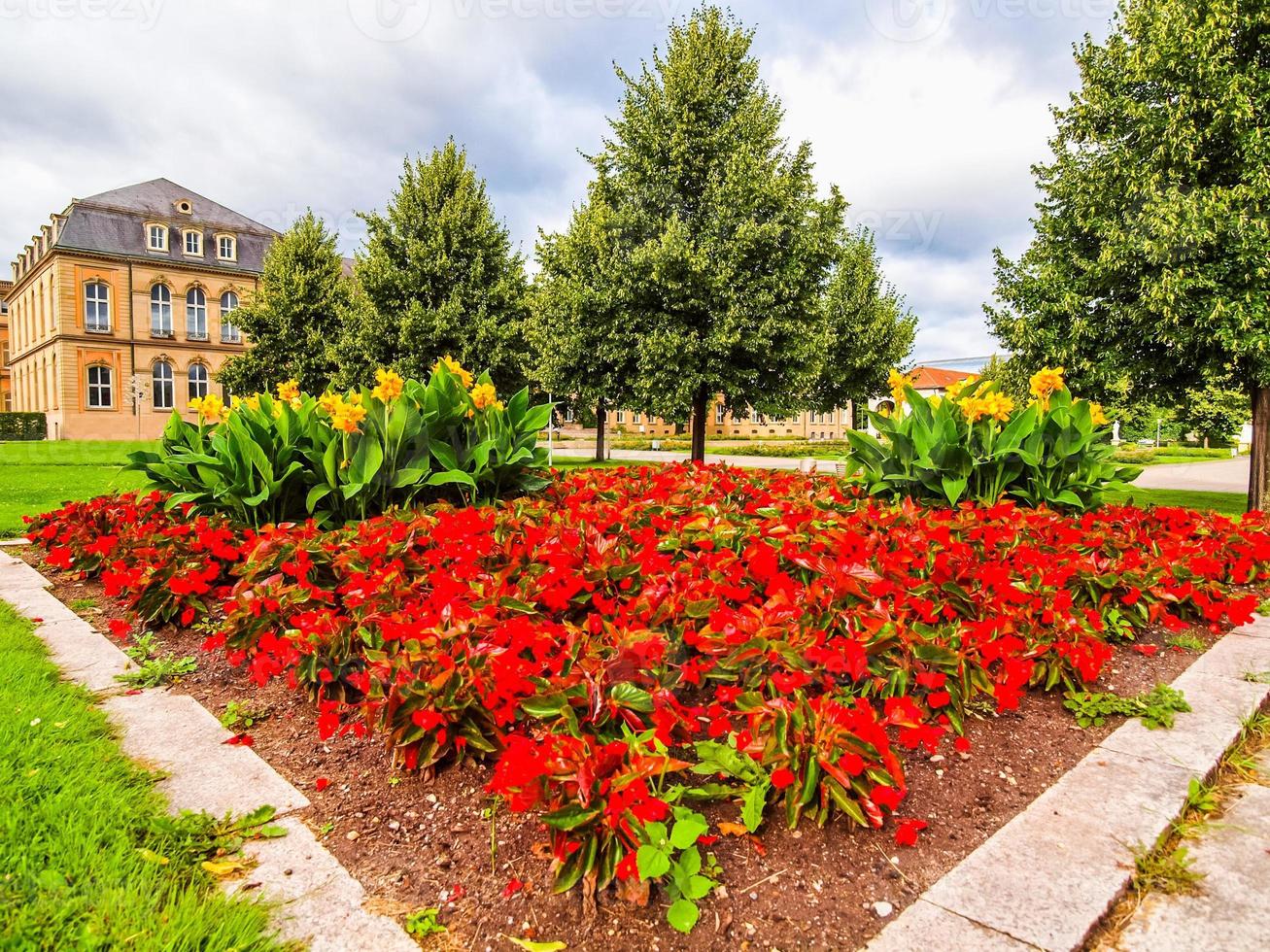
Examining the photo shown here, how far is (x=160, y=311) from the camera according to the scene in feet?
127

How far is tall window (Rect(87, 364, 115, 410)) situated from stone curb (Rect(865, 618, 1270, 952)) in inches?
1857

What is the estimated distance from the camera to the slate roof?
36094 mm

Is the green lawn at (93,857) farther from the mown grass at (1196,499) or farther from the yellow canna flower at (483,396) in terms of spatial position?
the mown grass at (1196,499)

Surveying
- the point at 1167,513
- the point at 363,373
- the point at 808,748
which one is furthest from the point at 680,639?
the point at 363,373

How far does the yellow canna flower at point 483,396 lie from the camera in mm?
4659

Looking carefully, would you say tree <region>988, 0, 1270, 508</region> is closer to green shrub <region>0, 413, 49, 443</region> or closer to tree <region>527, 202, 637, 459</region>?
tree <region>527, 202, 637, 459</region>

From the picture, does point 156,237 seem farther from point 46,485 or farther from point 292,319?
point 46,485

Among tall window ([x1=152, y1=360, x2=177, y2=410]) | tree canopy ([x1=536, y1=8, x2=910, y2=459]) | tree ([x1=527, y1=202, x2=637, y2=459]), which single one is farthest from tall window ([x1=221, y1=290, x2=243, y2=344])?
tree canopy ([x1=536, y1=8, x2=910, y2=459])

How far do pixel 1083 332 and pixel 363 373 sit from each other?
48.3 ft

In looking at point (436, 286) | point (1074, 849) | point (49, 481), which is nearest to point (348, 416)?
point (1074, 849)

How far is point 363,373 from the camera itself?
53.4 ft

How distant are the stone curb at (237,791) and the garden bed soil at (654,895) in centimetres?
7

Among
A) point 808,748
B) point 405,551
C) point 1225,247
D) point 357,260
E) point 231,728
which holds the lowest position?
point 231,728

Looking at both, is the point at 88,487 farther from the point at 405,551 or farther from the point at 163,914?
the point at 163,914
